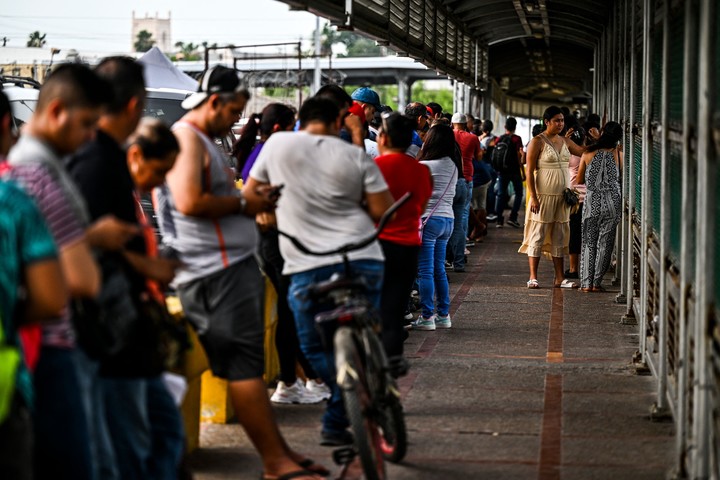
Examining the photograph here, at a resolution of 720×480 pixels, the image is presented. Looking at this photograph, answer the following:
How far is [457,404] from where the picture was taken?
774cm

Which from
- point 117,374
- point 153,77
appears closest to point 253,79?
point 153,77

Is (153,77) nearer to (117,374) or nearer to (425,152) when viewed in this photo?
(425,152)

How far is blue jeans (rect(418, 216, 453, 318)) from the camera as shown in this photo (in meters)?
10.5

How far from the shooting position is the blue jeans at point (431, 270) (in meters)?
10.5

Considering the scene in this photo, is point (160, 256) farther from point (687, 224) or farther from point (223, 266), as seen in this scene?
point (687, 224)

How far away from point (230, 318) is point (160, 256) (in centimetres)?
44

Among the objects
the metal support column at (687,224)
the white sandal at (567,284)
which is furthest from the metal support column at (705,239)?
the white sandal at (567,284)

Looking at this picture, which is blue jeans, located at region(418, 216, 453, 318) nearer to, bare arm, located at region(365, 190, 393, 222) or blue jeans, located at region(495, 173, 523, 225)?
bare arm, located at region(365, 190, 393, 222)

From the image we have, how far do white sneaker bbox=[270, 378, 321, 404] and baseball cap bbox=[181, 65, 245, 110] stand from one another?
8.11ft

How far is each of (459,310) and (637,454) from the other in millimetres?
5464

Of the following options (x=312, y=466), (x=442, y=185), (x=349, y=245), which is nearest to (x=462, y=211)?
(x=442, y=185)

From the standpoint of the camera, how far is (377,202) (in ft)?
20.7

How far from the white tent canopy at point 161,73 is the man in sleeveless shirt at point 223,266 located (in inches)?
591

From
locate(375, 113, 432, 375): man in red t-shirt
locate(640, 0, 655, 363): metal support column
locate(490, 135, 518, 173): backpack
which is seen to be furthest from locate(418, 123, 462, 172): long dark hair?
locate(490, 135, 518, 173): backpack
